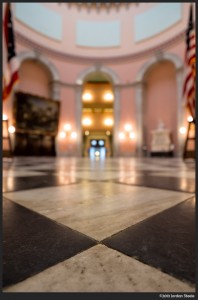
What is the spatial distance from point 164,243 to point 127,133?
10.4 m

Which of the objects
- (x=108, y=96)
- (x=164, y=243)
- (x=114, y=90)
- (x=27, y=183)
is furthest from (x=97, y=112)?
(x=164, y=243)

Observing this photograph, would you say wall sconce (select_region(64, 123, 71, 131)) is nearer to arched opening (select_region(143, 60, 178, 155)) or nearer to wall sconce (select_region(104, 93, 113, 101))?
arched opening (select_region(143, 60, 178, 155))

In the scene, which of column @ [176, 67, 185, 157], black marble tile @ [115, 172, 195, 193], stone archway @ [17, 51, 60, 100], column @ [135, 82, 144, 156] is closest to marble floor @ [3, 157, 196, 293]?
black marble tile @ [115, 172, 195, 193]

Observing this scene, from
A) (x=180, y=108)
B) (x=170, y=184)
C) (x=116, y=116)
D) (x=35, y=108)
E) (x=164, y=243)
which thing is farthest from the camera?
(x=116, y=116)

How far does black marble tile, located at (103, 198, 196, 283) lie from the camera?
11.6 inches

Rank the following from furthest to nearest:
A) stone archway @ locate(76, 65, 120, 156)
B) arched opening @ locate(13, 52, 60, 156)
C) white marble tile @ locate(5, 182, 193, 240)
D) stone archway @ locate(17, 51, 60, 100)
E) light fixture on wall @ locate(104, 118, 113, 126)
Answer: light fixture on wall @ locate(104, 118, 113, 126)
stone archway @ locate(76, 65, 120, 156)
stone archway @ locate(17, 51, 60, 100)
arched opening @ locate(13, 52, 60, 156)
white marble tile @ locate(5, 182, 193, 240)

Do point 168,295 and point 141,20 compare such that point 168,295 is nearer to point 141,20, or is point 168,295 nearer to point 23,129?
point 23,129

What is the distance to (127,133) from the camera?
1062 cm

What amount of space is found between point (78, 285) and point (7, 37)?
18.0 ft

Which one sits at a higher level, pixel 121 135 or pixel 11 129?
pixel 11 129

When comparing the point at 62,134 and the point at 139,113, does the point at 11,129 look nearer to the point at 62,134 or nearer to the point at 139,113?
the point at 62,134

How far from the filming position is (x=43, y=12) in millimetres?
10445

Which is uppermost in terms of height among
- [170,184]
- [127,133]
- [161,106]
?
[161,106]

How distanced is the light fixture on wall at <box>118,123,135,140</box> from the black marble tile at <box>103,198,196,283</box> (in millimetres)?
10154
